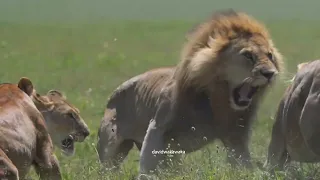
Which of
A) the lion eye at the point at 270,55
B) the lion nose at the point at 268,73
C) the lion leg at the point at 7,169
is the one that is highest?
the lion eye at the point at 270,55

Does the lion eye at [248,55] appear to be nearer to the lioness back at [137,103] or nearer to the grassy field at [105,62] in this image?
the grassy field at [105,62]

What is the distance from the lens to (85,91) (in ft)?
53.1

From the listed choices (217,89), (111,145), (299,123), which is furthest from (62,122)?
(299,123)

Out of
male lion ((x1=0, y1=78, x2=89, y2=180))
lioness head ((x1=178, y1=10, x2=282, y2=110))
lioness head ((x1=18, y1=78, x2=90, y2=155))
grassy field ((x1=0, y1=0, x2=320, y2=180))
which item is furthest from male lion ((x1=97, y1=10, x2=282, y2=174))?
male lion ((x1=0, y1=78, x2=89, y2=180))

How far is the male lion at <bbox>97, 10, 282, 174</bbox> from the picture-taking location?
24.2ft

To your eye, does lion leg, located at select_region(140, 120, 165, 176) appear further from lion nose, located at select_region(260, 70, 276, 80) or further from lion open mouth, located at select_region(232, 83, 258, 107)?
lion nose, located at select_region(260, 70, 276, 80)

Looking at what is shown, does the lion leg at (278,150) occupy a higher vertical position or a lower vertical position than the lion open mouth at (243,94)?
lower

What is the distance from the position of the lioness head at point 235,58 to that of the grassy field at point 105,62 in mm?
290

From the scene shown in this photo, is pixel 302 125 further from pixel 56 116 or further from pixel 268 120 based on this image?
pixel 268 120

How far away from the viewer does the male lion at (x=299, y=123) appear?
20.0ft

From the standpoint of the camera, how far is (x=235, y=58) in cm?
739

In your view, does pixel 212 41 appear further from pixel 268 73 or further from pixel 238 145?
pixel 238 145

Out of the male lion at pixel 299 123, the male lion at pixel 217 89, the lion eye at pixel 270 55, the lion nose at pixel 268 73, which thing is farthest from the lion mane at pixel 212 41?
the male lion at pixel 299 123

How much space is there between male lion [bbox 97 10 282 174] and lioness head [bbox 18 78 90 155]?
70cm
